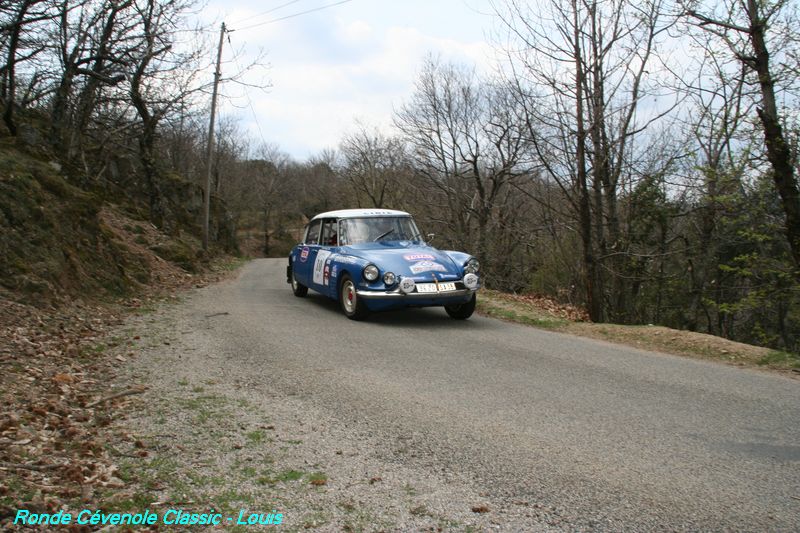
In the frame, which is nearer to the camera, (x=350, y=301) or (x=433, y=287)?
(x=433, y=287)

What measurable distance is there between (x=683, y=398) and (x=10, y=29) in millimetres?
14603

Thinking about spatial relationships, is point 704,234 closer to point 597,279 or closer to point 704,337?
point 597,279

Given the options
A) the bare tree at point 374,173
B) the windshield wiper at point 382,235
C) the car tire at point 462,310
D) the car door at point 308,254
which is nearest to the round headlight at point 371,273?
the car tire at point 462,310

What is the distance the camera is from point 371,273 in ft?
31.3

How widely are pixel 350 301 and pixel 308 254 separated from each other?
2.59 metres

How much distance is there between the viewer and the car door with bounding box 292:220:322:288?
1210 centimetres

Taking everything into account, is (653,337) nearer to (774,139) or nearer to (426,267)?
(426,267)

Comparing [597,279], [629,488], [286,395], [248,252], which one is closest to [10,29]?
[286,395]

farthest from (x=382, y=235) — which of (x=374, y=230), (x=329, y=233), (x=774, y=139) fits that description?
(x=774, y=139)

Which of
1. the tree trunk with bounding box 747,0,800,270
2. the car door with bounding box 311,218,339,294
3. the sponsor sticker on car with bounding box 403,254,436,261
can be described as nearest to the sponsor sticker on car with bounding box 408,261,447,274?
the sponsor sticker on car with bounding box 403,254,436,261

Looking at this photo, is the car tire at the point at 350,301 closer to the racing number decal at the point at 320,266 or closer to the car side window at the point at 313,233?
the racing number decal at the point at 320,266

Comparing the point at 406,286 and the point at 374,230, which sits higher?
the point at 374,230

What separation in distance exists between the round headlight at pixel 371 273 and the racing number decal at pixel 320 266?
1.79 m

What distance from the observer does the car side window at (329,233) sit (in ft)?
37.2
